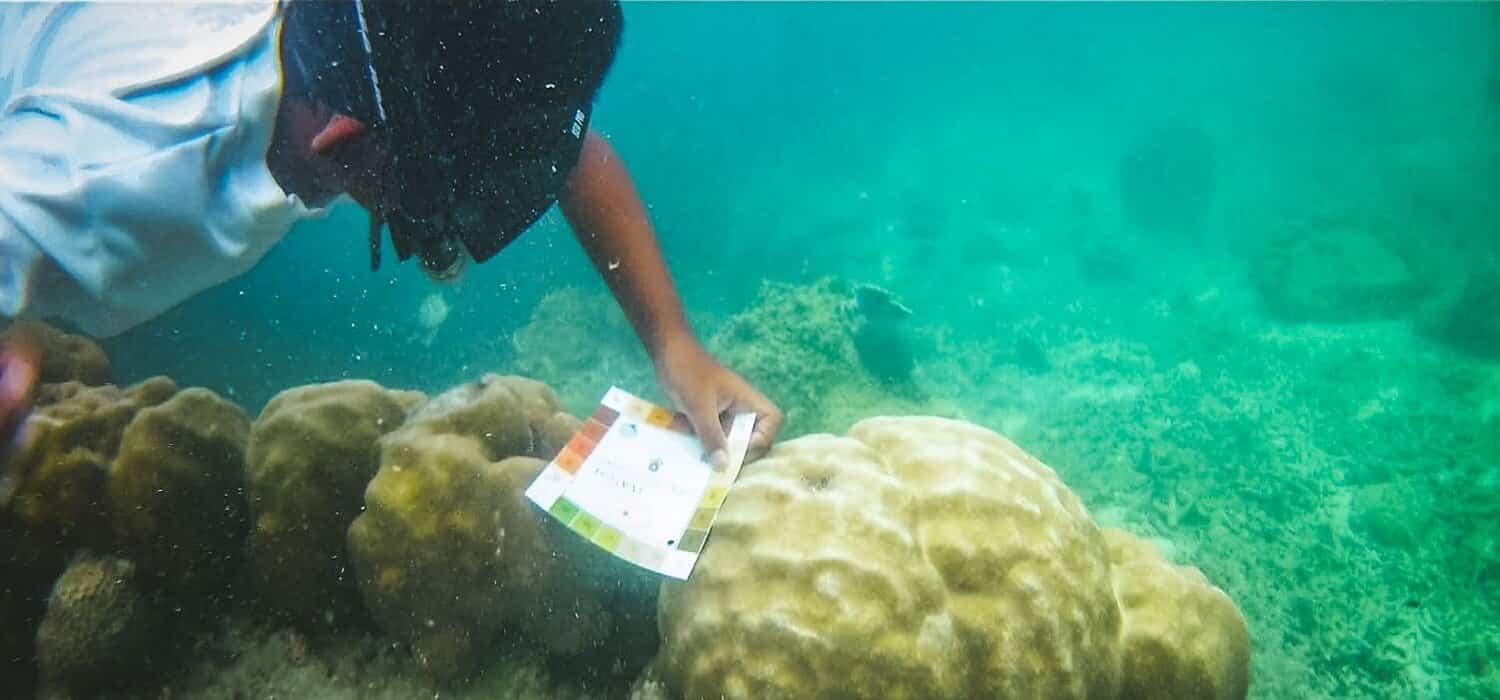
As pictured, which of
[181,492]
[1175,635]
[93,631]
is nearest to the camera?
[1175,635]

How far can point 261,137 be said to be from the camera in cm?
209

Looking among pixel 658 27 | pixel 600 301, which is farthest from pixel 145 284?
pixel 658 27

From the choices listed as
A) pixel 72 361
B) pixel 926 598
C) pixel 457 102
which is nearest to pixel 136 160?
pixel 457 102

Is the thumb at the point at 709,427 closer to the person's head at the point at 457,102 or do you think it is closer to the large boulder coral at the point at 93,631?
the person's head at the point at 457,102

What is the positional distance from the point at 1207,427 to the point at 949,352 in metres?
3.61

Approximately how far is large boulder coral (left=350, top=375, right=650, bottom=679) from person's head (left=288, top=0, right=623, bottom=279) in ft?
2.74

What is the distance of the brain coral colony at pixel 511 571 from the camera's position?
200 centimetres

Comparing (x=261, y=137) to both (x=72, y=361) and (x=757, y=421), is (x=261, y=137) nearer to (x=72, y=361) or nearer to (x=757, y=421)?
(x=757, y=421)

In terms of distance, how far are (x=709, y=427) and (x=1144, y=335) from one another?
1128cm

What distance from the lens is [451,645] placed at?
7.85 ft

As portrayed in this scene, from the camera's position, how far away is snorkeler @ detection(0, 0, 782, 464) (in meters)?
1.66

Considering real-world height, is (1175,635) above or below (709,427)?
below

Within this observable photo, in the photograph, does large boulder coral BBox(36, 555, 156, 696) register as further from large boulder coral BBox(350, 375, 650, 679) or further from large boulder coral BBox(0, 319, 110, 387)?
large boulder coral BBox(0, 319, 110, 387)

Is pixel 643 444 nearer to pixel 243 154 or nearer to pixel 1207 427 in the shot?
pixel 243 154
